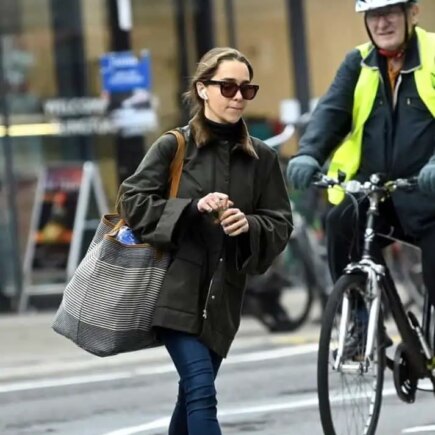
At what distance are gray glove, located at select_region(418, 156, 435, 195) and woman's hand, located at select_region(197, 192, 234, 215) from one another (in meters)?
1.24

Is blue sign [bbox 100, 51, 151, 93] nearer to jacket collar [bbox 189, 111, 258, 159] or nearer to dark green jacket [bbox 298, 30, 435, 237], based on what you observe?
dark green jacket [bbox 298, 30, 435, 237]

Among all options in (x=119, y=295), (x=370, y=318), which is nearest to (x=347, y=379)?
(x=370, y=318)

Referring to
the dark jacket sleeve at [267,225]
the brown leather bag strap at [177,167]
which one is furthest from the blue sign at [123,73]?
the brown leather bag strap at [177,167]

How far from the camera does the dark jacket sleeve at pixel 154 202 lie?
5.27 m

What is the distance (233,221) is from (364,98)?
5.32ft

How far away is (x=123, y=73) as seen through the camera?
13477mm

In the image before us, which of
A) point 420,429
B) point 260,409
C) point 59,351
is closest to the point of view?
point 420,429

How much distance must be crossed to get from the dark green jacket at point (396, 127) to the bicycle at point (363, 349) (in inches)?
5.7

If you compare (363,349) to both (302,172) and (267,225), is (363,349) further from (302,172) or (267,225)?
(267,225)

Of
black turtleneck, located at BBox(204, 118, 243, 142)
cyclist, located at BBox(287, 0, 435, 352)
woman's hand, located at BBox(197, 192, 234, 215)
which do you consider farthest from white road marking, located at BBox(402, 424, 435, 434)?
woman's hand, located at BBox(197, 192, 234, 215)

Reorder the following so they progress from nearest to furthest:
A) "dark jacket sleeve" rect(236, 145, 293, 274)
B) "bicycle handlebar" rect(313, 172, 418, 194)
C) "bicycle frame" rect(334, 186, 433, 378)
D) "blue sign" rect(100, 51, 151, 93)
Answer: "dark jacket sleeve" rect(236, 145, 293, 274)
"bicycle frame" rect(334, 186, 433, 378)
"bicycle handlebar" rect(313, 172, 418, 194)
"blue sign" rect(100, 51, 151, 93)

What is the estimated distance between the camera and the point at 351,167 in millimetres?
6652

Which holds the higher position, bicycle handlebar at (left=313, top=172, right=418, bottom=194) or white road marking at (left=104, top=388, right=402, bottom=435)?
bicycle handlebar at (left=313, top=172, right=418, bottom=194)

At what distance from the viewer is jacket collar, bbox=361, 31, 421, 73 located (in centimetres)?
648
